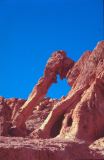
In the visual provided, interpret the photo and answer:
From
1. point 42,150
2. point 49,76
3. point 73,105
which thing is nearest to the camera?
point 42,150

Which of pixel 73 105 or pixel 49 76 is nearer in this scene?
pixel 73 105

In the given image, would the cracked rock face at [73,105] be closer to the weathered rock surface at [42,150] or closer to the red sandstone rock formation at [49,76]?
the red sandstone rock formation at [49,76]

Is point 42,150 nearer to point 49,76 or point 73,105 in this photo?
point 73,105

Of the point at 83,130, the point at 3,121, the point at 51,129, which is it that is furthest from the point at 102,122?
the point at 3,121

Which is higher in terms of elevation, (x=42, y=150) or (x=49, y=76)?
(x=49, y=76)

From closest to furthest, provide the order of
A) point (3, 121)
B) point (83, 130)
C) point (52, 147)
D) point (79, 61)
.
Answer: point (52, 147) → point (83, 130) → point (3, 121) → point (79, 61)

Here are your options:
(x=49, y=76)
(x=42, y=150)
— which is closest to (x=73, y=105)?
(x=49, y=76)

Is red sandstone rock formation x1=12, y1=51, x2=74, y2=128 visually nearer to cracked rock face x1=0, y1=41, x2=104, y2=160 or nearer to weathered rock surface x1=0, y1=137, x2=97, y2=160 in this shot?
cracked rock face x1=0, y1=41, x2=104, y2=160

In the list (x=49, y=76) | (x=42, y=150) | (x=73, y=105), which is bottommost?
(x=42, y=150)

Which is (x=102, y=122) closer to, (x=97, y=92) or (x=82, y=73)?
(x=97, y=92)

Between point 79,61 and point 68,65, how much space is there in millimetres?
2281

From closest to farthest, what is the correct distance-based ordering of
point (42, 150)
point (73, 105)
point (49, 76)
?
point (42, 150)
point (73, 105)
point (49, 76)

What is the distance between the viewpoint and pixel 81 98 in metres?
28.9

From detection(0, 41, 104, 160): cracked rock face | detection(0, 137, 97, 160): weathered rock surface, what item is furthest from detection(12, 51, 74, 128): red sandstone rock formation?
detection(0, 137, 97, 160): weathered rock surface
